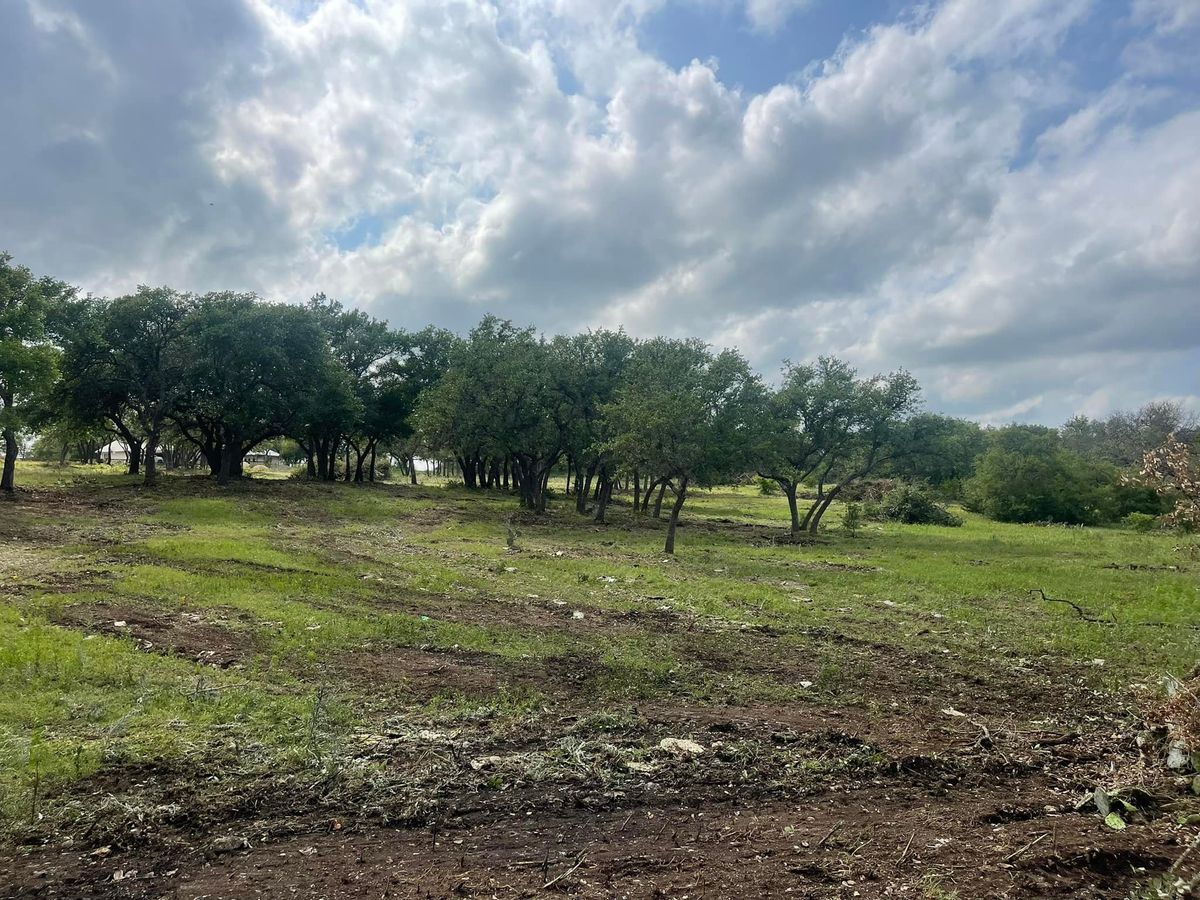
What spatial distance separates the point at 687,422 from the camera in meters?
25.3

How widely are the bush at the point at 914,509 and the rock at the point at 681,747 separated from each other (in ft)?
139

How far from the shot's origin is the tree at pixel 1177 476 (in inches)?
256

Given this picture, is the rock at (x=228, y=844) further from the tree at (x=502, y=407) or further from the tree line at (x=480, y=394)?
the tree at (x=502, y=407)

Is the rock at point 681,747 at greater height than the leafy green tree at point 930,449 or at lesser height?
lesser

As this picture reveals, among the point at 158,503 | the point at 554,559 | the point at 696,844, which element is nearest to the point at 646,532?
the point at 554,559

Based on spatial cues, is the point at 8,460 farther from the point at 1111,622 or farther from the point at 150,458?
the point at 1111,622

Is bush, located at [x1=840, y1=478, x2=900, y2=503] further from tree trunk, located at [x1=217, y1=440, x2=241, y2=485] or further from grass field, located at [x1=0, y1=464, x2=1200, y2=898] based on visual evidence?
tree trunk, located at [x1=217, y1=440, x2=241, y2=485]

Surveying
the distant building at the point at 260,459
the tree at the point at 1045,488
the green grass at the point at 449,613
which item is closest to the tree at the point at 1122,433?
the tree at the point at 1045,488

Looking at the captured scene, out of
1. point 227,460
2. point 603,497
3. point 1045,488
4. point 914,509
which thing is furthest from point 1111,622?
point 227,460

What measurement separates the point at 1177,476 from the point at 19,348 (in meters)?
35.2

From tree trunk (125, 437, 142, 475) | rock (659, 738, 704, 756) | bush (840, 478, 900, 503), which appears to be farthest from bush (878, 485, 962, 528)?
tree trunk (125, 437, 142, 475)

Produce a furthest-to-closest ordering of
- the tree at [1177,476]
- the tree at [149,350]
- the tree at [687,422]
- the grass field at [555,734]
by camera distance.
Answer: the tree at [149,350] < the tree at [687,422] < the tree at [1177,476] < the grass field at [555,734]

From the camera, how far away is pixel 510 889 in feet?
14.6

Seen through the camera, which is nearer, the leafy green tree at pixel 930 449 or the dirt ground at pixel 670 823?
the dirt ground at pixel 670 823
